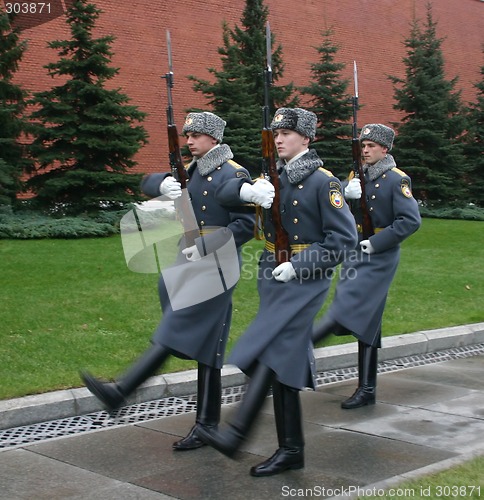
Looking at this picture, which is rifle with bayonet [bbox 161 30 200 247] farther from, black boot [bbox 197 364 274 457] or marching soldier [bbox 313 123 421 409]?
marching soldier [bbox 313 123 421 409]

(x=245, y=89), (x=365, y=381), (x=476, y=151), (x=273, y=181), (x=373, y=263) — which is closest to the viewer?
(x=273, y=181)

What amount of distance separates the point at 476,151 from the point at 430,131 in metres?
3.13

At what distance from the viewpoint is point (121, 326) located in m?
8.23

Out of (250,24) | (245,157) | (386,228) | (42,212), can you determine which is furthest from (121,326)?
(250,24)

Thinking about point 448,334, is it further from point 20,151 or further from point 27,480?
point 20,151

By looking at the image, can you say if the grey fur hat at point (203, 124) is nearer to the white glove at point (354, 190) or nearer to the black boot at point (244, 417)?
the white glove at point (354, 190)

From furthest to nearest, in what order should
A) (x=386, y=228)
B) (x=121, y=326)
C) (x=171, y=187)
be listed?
(x=121, y=326) < (x=386, y=228) < (x=171, y=187)

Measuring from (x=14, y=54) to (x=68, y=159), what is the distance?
2269mm

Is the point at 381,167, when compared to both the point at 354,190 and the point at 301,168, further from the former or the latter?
the point at 301,168

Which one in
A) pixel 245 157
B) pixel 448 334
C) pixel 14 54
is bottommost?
pixel 448 334

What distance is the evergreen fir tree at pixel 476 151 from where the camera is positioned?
83.4ft

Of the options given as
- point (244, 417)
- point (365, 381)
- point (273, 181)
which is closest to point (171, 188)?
point (273, 181)

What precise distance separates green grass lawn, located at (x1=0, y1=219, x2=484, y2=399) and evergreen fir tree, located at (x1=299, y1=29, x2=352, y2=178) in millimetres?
6748

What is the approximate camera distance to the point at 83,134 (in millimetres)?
16625
